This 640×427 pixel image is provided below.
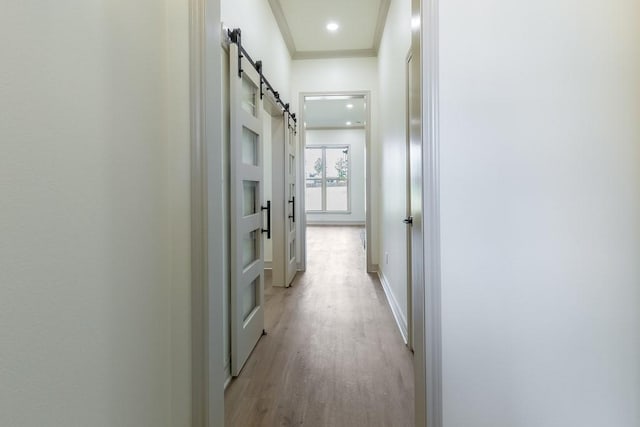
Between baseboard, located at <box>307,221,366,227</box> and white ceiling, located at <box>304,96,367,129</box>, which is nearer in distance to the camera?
white ceiling, located at <box>304,96,367,129</box>

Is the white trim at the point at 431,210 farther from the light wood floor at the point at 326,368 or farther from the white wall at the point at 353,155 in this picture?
the white wall at the point at 353,155

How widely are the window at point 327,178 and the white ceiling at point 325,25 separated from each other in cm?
595

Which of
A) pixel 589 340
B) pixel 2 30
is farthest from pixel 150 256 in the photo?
pixel 589 340

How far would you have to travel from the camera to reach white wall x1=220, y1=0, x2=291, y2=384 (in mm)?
1954

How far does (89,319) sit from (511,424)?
1.41 m

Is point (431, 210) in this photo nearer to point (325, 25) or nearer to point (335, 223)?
point (325, 25)

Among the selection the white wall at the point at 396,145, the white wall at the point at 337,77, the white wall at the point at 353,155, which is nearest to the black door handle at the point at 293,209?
the white wall at the point at 337,77

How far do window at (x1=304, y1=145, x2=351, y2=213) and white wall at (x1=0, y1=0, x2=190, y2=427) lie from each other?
9362 millimetres

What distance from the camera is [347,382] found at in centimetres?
193

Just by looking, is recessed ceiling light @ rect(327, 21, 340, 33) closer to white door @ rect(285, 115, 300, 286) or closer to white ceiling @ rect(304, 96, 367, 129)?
white door @ rect(285, 115, 300, 286)

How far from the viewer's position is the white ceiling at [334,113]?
23.6ft

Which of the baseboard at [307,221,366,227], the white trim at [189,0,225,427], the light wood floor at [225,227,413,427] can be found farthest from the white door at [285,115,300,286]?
the baseboard at [307,221,366,227]

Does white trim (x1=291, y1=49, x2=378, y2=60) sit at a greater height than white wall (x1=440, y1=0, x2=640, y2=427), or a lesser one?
greater

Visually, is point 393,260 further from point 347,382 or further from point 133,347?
point 133,347
